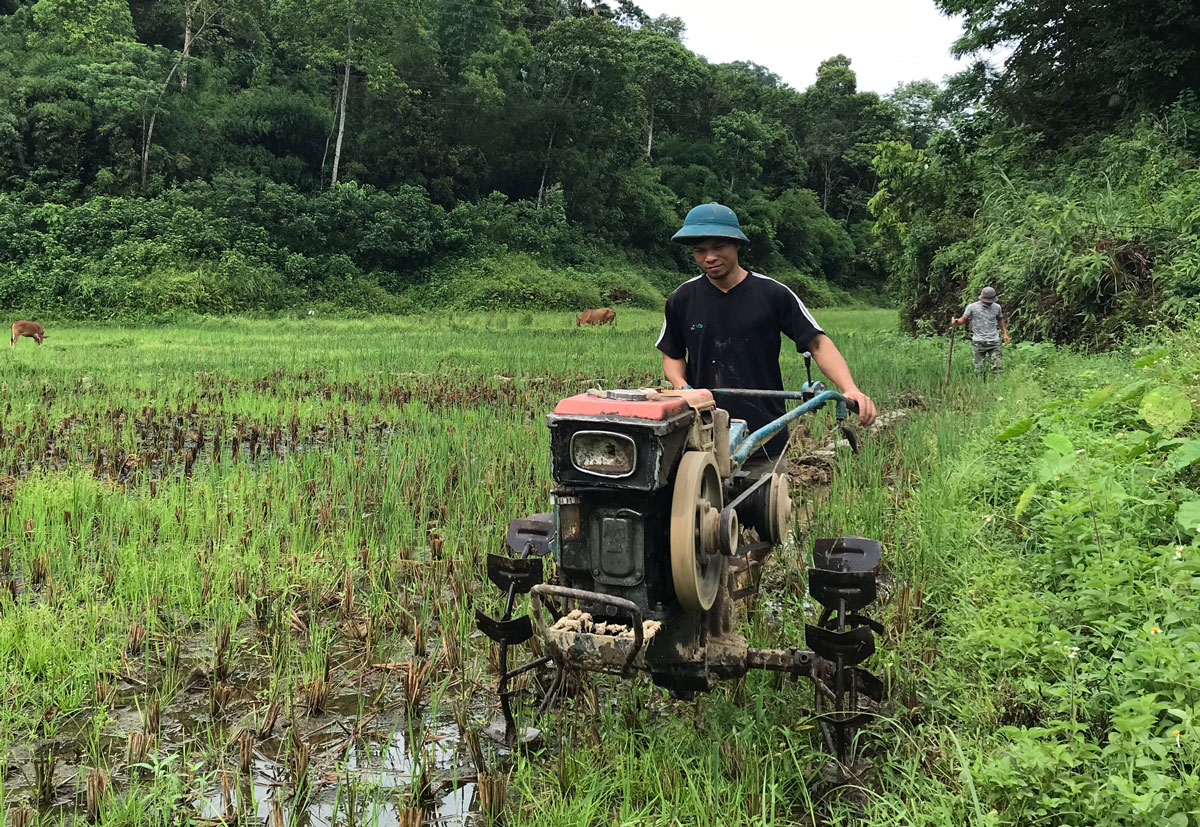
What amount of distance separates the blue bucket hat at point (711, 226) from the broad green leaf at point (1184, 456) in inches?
62.9

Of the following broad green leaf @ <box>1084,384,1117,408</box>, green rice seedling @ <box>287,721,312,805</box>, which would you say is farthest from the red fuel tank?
broad green leaf @ <box>1084,384,1117,408</box>

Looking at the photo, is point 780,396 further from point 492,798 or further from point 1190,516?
point 492,798

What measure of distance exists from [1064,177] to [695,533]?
13.3 m

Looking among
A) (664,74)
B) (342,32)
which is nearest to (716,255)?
(342,32)

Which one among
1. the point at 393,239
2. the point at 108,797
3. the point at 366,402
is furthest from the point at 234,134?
the point at 108,797

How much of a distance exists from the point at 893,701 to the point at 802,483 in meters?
2.53

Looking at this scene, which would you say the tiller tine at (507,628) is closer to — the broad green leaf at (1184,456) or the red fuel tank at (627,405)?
the red fuel tank at (627,405)

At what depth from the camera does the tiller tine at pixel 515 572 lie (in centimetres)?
238

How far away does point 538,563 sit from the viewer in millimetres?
2402

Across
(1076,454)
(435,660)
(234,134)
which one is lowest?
(435,660)

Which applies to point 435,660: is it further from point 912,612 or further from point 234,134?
point 234,134

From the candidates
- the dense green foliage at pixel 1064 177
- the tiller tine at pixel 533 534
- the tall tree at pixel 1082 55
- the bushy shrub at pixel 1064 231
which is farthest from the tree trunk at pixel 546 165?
the tiller tine at pixel 533 534

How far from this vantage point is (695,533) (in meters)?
1.83

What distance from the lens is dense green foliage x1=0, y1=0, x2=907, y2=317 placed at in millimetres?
20047
